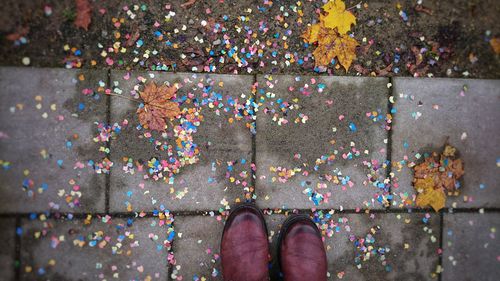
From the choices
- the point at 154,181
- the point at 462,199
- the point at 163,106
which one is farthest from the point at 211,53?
the point at 462,199

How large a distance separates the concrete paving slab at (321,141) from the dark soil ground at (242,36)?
148 millimetres

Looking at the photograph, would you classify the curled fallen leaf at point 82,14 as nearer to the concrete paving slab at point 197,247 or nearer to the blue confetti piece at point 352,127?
the concrete paving slab at point 197,247

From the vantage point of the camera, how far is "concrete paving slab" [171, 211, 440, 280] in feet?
8.23

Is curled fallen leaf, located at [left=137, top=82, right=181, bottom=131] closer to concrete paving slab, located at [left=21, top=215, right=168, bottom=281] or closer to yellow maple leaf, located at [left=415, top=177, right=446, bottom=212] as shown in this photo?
concrete paving slab, located at [left=21, top=215, right=168, bottom=281]

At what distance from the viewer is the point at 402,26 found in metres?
2.62

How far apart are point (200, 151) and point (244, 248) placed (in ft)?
2.46

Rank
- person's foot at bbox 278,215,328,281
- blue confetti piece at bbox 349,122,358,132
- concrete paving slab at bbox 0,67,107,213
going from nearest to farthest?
1. concrete paving slab at bbox 0,67,107,213
2. person's foot at bbox 278,215,328,281
3. blue confetti piece at bbox 349,122,358,132

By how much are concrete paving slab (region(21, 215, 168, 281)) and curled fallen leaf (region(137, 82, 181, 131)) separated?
682 mm

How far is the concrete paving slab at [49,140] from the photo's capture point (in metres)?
2.36

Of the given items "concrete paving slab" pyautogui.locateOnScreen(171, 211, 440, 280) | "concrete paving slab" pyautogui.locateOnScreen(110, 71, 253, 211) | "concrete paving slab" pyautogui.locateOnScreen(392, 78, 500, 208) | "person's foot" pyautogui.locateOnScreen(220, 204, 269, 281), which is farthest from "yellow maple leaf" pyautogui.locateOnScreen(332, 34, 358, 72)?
"person's foot" pyautogui.locateOnScreen(220, 204, 269, 281)

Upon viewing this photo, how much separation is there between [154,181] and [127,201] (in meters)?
0.23

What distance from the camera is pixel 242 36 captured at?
2525 millimetres

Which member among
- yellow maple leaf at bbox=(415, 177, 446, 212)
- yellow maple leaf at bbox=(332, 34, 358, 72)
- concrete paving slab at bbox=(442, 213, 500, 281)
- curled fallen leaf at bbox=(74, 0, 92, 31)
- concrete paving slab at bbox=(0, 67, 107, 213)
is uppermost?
curled fallen leaf at bbox=(74, 0, 92, 31)

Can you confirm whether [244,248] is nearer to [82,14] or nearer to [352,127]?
[352,127]
